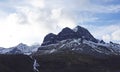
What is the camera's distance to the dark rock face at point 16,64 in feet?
523

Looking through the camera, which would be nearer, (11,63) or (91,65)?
(11,63)

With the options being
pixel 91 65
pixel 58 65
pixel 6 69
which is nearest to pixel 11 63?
pixel 6 69

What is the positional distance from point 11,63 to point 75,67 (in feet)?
128

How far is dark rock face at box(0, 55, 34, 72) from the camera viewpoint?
159425 mm

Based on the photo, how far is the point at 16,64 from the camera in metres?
169

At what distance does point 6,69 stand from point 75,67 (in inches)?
1940

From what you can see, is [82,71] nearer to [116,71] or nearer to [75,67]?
[75,67]

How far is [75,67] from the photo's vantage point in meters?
189

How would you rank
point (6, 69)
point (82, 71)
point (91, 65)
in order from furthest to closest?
point (91, 65) < point (82, 71) < point (6, 69)

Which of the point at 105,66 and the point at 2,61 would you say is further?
the point at 105,66

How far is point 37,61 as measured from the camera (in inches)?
7485

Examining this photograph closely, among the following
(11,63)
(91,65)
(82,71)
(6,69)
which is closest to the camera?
(6,69)

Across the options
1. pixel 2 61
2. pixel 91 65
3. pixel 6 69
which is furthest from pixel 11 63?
pixel 91 65

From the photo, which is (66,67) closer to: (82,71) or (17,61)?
(82,71)
